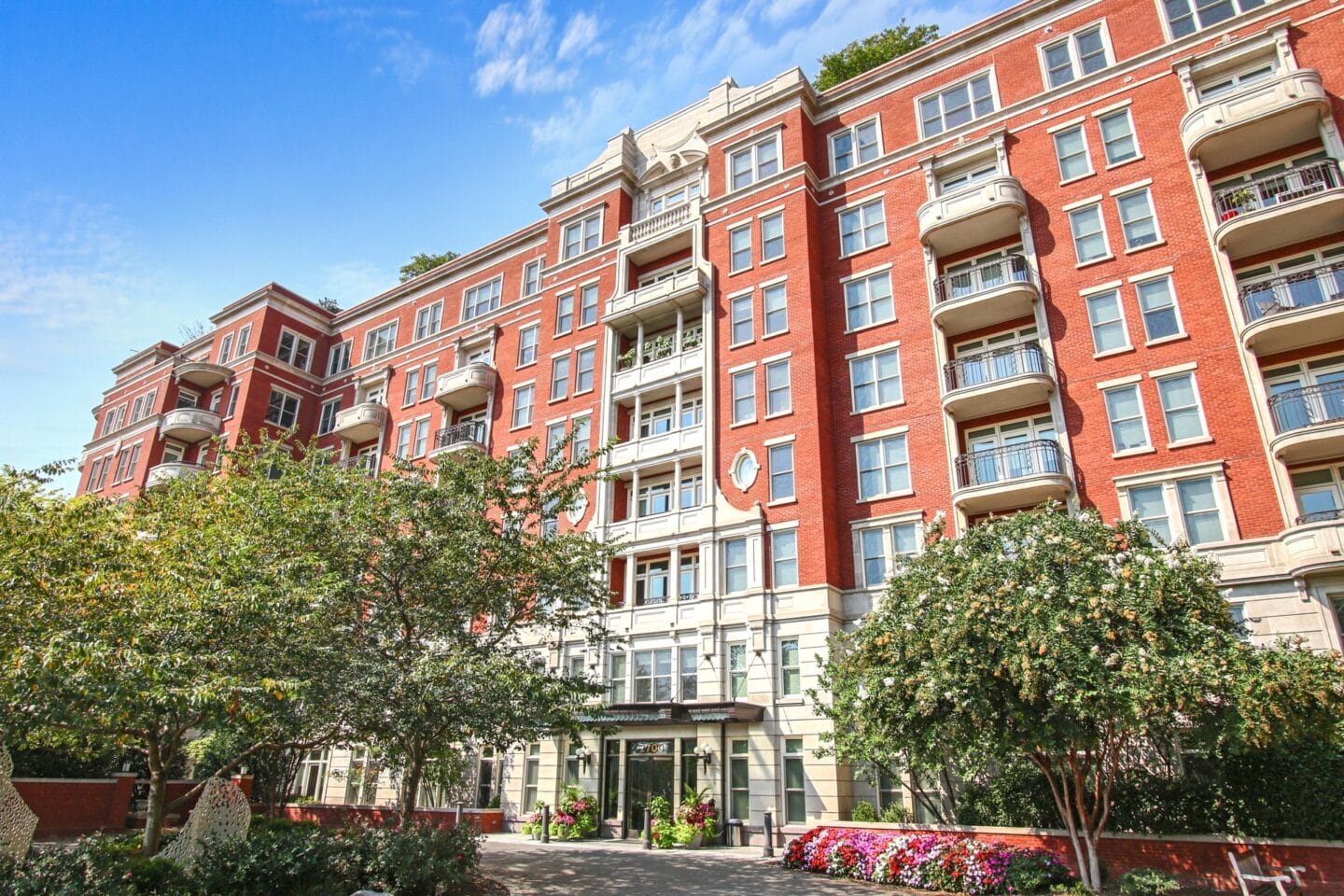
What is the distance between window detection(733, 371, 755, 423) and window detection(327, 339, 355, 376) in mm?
26091

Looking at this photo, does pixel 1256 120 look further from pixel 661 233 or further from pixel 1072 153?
pixel 661 233

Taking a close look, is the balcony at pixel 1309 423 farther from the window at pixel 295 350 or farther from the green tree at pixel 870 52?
the window at pixel 295 350

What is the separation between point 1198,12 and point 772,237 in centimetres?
1465

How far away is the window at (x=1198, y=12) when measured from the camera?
82.9 ft

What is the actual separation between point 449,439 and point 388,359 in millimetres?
9097

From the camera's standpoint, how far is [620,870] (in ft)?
59.4

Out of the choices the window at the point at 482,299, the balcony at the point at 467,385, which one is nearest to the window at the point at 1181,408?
the balcony at the point at 467,385

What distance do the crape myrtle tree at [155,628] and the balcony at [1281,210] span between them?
2383 centimetres

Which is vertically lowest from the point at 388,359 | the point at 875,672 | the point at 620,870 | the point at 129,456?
the point at 620,870

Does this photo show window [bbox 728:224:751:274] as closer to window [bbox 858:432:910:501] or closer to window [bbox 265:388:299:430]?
window [bbox 858:432:910:501]

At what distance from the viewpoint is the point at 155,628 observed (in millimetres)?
12852

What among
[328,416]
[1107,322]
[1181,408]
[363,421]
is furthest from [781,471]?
[328,416]

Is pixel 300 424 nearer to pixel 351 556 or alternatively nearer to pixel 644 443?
pixel 644 443

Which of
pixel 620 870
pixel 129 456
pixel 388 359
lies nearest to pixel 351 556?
pixel 620 870
